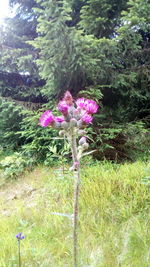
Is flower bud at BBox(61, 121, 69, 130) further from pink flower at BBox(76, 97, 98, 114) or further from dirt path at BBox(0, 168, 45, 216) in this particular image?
dirt path at BBox(0, 168, 45, 216)

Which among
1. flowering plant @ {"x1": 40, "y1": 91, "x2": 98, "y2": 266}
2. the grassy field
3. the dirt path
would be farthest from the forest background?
flowering plant @ {"x1": 40, "y1": 91, "x2": 98, "y2": 266}

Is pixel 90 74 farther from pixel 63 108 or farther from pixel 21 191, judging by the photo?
pixel 63 108

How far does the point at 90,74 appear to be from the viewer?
310 cm

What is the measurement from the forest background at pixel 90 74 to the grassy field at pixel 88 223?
1.95 feet

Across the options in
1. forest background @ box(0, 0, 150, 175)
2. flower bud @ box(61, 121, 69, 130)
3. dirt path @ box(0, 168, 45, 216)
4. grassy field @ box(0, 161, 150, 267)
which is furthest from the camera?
forest background @ box(0, 0, 150, 175)

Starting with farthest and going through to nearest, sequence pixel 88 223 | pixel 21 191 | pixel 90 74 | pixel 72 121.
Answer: pixel 90 74, pixel 21 191, pixel 88 223, pixel 72 121

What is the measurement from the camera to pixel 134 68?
3.41 m

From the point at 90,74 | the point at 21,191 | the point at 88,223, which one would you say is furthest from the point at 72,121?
the point at 90,74

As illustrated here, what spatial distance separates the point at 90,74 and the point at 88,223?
2363 mm

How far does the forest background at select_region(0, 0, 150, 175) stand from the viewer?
9.10ft

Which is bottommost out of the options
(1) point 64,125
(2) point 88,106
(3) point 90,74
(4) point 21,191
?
(4) point 21,191

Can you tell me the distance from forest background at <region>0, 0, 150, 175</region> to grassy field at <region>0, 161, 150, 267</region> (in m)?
0.59

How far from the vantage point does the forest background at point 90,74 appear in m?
2.77

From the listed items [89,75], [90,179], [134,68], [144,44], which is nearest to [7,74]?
[89,75]
